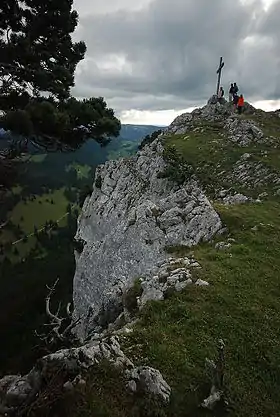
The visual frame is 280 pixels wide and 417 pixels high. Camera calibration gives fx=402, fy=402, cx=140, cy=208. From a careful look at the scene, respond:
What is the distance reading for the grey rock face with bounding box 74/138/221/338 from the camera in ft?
80.4

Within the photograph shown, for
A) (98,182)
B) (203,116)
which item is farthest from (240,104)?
(98,182)

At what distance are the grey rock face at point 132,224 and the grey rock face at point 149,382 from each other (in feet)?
22.3

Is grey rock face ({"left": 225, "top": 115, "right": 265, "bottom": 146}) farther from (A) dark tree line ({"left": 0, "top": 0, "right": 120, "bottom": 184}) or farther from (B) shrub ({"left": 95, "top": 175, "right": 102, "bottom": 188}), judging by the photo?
(A) dark tree line ({"left": 0, "top": 0, "right": 120, "bottom": 184})

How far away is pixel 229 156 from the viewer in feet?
124

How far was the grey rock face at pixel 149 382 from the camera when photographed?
404 inches

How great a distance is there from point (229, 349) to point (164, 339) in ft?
6.91

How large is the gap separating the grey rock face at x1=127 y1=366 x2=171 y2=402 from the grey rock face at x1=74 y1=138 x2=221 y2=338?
679cm

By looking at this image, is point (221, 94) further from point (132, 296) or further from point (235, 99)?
point (132, 296)

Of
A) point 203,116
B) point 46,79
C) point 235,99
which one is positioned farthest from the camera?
point 203,116

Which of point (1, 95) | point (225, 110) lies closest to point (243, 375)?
point (1, 95)

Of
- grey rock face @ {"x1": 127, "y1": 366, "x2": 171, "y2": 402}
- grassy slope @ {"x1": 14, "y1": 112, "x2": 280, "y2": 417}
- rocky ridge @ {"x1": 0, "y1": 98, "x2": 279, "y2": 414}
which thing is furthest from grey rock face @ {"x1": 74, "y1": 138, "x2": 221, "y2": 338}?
grey rock face @ {"x1": 127, "y1": 366, "x2": 171, "y2": 402}

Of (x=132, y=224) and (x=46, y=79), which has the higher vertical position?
(x=46, y=79)

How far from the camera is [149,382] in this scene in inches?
409

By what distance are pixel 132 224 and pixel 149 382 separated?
19619mm
